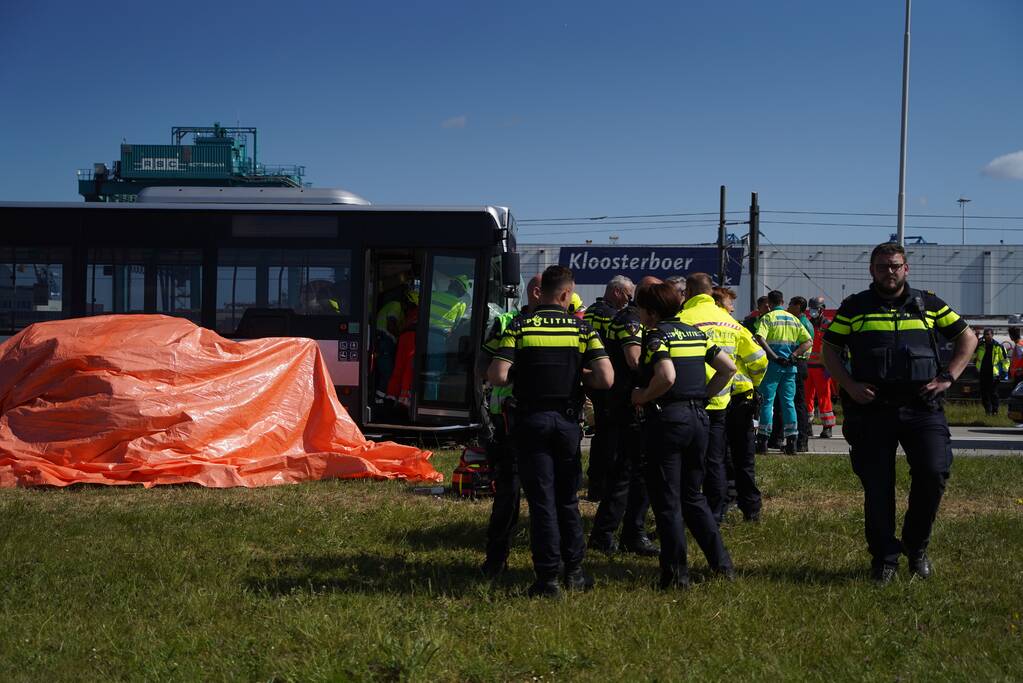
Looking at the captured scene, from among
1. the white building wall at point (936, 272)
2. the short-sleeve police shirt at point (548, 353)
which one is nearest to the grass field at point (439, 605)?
the short-sleeve police shirt at point (548, 353)

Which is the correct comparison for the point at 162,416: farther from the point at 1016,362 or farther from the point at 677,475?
the point at 1016,362

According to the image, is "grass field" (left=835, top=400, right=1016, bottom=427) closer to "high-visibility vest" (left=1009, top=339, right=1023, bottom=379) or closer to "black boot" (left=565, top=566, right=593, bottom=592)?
"high-visibility vest" (left=1009, top=339, right=1023, bottom=379)

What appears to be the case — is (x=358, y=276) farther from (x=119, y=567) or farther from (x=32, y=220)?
(x=119, y=567)

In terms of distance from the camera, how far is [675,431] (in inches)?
230

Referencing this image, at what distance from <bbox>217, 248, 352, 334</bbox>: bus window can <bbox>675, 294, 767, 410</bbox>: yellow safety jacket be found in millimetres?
6624

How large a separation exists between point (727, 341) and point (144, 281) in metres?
8.82

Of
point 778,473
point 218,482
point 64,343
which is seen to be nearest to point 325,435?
point 218,482

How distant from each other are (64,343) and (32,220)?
174 inches

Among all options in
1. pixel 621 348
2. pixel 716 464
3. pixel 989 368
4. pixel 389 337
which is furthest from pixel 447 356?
pixel 989 368

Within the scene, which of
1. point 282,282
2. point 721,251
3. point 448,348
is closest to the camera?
point 448,348

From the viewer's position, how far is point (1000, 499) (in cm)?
893

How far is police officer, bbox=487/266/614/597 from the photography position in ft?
18.8

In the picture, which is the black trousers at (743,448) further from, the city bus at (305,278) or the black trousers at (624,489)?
the city bus at (305,278)

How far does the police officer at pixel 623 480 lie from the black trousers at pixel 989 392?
15085 mm
